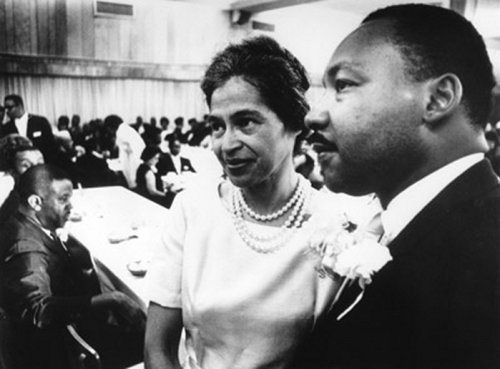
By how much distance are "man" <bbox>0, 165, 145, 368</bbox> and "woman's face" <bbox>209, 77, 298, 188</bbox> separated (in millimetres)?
1203

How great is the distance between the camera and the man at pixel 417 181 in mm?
661

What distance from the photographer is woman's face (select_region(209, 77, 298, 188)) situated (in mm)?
1163

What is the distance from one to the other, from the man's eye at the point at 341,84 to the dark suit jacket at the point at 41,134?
491cm

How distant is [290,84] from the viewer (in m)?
1.21

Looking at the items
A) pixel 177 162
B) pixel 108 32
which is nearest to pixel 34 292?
pixel 177 162

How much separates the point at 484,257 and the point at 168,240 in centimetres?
81

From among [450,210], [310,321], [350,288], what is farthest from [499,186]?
[310,321]

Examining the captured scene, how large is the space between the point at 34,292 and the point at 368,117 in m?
1.69

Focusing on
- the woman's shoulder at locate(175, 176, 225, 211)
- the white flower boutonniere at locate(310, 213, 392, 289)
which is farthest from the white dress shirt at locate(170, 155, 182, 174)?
the white flower boutonniere at locate(310, 213, 392, 289)

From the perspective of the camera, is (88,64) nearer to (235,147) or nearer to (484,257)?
(235,147)

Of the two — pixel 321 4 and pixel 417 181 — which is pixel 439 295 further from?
pixel 321 4

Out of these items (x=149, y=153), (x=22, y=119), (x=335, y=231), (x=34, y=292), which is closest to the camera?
(x=335, y=231)

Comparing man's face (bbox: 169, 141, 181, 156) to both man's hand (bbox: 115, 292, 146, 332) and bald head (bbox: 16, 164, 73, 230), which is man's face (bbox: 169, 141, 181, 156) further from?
man's hand (bbox: 115, 292, 146, 332)

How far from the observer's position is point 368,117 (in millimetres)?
834
